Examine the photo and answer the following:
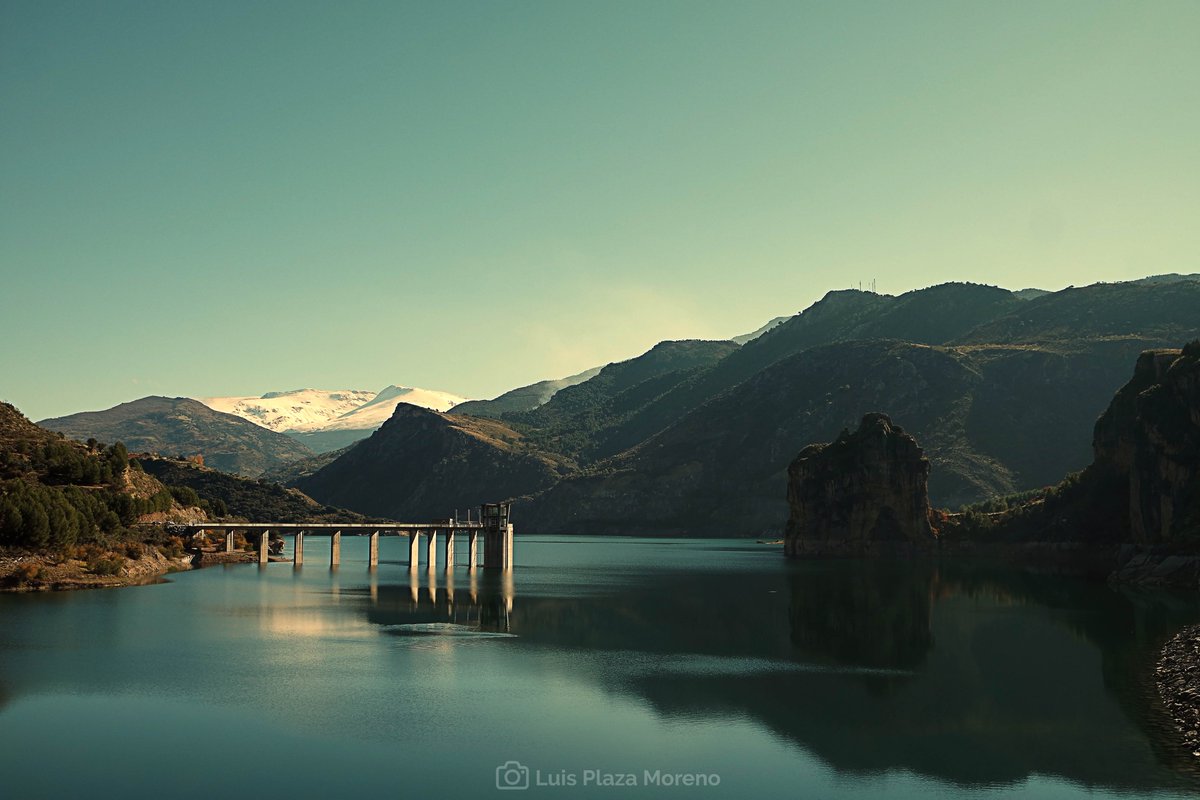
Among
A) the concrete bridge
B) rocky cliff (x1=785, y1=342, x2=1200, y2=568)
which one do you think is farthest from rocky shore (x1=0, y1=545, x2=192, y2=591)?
rocky cliff (x1=785, y1=342, x2=1200, y2=568)

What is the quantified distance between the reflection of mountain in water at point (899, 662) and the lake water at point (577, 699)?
0.90 feet

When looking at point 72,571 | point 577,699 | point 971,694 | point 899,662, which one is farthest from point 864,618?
point 72,571

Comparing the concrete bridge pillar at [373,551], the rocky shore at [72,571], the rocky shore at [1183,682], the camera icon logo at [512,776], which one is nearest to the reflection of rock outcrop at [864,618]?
the rocky shore at [1183,682]

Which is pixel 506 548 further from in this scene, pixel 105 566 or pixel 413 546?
pixel 105 566

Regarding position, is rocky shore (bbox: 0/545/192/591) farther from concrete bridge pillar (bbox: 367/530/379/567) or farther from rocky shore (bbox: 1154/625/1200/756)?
rocky shore (bbox: 1154/625/1200/756)

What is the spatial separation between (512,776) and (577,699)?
16414 mm

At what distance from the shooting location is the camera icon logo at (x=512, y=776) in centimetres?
4253

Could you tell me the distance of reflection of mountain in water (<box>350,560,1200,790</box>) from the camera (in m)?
48.8

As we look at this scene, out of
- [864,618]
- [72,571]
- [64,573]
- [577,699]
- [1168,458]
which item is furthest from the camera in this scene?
[1168,458]

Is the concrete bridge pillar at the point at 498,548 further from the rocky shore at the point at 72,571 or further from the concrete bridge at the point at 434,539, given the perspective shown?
the rocky shore at the point at 72,571

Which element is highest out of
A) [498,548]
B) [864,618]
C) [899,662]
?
[498,548]

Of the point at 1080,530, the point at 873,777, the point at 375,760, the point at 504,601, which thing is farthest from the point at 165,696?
the point at 1080,530

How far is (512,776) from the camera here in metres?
43.6

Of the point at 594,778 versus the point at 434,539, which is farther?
the point at 434,539
